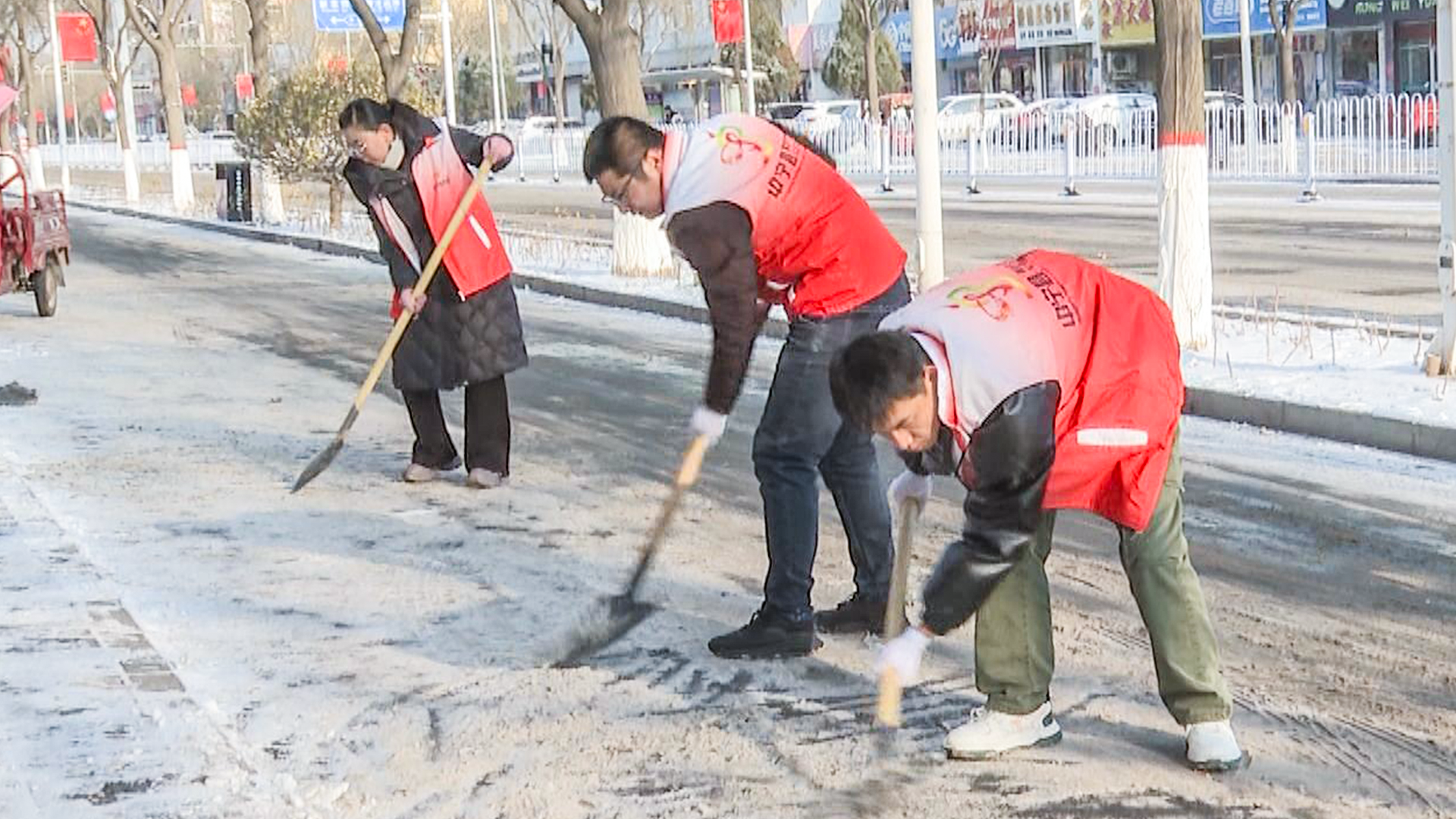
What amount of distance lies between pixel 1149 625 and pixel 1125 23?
151ft

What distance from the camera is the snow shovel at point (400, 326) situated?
7.93m

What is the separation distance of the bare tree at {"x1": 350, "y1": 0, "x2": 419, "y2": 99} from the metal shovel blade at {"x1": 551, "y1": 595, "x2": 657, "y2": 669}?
1790cm

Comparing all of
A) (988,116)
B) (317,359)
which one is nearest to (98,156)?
(988,116)

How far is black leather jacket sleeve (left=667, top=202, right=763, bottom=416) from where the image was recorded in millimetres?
5145

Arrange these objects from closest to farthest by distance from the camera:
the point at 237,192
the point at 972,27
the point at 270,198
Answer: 1. the point at 270,198
2. the point at 237,192
3. the point at 972,27

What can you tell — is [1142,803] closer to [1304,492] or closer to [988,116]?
[1304,492]

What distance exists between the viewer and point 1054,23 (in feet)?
169

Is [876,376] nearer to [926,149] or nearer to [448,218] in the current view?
[448,218]

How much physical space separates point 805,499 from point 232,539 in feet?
9.54

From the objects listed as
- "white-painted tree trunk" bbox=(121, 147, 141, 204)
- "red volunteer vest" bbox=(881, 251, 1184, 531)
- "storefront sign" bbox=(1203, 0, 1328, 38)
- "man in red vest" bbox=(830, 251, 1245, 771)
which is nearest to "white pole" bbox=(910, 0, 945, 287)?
"man in red vest" bbox=(830, 251, 1245, 771)

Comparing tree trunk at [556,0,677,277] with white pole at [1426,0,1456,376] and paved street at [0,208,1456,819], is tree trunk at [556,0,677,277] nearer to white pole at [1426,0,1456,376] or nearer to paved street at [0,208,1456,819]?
paved street at [0,208,1456,819]

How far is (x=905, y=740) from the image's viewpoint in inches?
192

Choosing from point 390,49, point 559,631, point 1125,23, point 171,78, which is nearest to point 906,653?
point 559,631

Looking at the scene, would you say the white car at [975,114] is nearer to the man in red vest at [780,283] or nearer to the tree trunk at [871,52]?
the tree trunk at [871,52]
